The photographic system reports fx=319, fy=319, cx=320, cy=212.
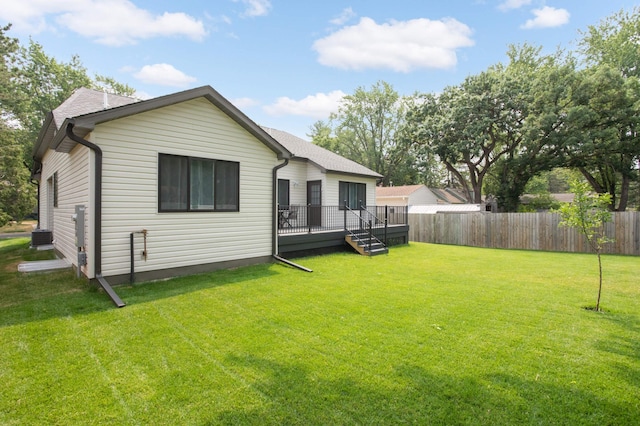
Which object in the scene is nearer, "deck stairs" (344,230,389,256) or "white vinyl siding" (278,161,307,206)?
"deck stairs" (344,230,389,256)

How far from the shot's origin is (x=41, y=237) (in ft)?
36.8

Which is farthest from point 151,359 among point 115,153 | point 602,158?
point 602,158

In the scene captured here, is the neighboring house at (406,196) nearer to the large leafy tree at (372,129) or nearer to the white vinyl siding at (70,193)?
the large leafy tree at (372,129)

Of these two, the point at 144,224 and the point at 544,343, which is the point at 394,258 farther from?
the point at 144,224

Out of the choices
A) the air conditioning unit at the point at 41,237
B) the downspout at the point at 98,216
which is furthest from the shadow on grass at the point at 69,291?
the air conditioning unit at the point at 41,237

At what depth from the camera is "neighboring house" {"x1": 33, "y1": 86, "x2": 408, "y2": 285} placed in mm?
5645

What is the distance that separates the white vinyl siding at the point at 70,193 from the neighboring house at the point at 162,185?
0.02m

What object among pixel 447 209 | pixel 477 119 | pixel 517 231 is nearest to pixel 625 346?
pixel 517 231

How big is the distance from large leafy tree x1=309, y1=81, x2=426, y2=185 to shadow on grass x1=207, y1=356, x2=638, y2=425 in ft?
110

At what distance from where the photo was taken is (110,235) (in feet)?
18.8

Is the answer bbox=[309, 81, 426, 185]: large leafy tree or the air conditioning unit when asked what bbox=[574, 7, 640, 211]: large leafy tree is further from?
the air conditioning unit

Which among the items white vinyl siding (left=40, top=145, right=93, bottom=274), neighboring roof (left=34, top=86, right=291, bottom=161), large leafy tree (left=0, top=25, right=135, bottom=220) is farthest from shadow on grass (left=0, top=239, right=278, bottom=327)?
large leafy tree (left=0, top=25, right=135, bottom=220)

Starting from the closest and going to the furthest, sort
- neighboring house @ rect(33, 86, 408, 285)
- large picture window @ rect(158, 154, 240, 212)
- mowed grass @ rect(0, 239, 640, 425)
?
1. mowed grass @ rect(0, 239, 640, 425)
2. neighboring house @ rect(33, 86, 408, 285)
3. large picture window @ rect(158, 154, 240, 212)

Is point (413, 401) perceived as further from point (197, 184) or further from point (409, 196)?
point (409, 196)
